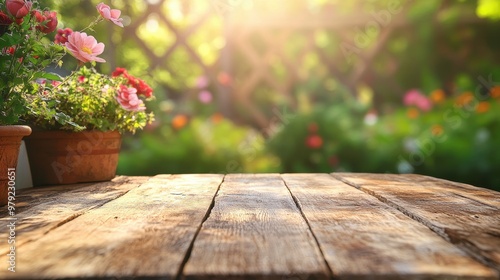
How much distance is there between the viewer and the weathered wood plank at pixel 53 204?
1029 mm

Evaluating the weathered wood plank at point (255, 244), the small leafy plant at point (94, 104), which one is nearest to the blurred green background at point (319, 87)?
the small leafy plant at point (94, 104)

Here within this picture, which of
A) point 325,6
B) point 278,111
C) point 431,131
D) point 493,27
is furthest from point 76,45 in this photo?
point 493,27

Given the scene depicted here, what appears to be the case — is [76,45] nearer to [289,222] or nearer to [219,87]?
[289,222]

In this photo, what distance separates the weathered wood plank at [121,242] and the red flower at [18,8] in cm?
52

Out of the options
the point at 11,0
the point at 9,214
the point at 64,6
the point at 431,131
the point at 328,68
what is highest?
the point at 64,6

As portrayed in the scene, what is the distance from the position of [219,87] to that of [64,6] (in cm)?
146

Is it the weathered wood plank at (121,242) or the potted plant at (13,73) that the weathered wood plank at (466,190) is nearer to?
the weathered wood plank at (121,242)

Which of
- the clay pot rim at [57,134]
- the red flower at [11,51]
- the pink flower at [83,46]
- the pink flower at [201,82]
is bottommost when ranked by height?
the clay pot rim at [57,134]

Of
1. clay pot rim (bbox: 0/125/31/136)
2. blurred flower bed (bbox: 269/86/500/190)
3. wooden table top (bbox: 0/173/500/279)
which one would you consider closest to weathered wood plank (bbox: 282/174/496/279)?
wooden table top (bbox: 0/173/500/279)

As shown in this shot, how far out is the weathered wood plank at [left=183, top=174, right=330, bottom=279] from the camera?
726mm

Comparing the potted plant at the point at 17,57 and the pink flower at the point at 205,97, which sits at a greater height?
the pink flower at the point at 205,97

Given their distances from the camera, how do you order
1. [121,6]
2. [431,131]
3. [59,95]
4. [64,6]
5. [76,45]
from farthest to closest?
[121,6], [64,6], [431,131], [59,95], [76,45]

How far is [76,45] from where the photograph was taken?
5.37ft

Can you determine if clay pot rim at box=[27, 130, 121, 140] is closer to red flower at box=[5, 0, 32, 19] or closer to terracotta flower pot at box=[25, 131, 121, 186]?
terracotta flower pot at box=[25, 131, 121, 186]
